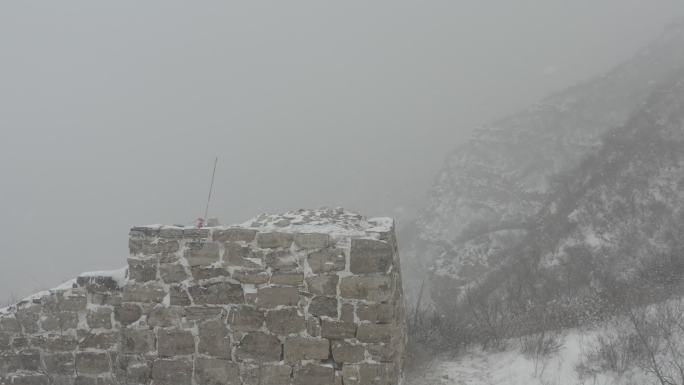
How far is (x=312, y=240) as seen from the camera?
472 cm

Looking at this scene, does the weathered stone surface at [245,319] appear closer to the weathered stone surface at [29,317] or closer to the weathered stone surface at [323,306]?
the weathered stone surface at [323,306]

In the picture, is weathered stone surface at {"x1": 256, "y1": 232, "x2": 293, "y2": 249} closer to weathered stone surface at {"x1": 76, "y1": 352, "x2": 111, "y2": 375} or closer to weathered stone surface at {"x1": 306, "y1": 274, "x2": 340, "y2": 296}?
weathered stone surface at {"x1": 306, "y1": 274, "x2": 340, "y2": 296}

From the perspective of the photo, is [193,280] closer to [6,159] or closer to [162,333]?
[162,333]

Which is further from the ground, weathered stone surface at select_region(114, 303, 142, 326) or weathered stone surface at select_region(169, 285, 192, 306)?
weathered stone surface at select_region(169, 285, 192, 306)

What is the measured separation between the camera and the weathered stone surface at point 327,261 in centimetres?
467

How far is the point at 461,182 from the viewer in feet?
112

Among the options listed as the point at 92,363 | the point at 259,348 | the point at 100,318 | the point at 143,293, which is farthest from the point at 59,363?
the point at 259,348

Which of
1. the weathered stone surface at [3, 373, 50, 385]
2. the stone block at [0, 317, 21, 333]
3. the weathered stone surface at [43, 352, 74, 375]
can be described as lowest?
the weathered stone surface at [3, 373, 50, 385]

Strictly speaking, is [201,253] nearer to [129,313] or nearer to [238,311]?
[238,311]

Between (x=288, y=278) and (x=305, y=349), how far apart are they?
69 centimetres

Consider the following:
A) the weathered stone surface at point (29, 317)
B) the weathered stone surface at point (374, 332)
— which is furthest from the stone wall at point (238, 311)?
the weathered stone surface at point (29, 317)

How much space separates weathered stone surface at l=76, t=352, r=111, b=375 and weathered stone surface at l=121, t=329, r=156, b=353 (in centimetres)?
41

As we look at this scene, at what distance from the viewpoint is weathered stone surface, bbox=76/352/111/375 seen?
17.3 ft

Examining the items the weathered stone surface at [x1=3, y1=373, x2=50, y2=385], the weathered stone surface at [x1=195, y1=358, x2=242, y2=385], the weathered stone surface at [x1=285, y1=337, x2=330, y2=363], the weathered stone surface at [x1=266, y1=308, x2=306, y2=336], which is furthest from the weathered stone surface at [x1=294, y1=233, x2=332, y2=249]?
the weathered stone surface at [x1=3, y1=373, x2=50, y2=385]
